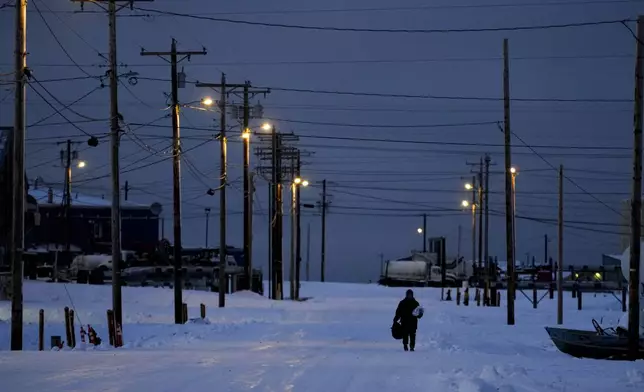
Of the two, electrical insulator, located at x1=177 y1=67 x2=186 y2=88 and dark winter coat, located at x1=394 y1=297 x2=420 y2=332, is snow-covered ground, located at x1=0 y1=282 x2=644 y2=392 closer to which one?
dark winter coat, located at x1=394 y1=297 x2=420 y2=332

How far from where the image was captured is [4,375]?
16422 mm

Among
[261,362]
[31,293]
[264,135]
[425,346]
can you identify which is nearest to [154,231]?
[264,135]

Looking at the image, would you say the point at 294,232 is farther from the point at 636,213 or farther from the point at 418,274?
the point at 636,213

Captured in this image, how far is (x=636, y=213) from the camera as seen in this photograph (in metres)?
26.0

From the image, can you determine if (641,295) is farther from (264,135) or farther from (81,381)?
(264,135)

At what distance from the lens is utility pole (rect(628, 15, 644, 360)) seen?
85.9 feet

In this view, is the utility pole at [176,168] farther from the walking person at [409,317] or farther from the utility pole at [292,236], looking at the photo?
the utility pole at [292,236]

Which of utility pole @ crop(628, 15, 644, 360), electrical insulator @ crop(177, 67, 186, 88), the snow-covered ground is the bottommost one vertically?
the snow-covered ground

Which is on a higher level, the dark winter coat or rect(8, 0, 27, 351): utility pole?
rect(8, 0, 27, 351): utility pole

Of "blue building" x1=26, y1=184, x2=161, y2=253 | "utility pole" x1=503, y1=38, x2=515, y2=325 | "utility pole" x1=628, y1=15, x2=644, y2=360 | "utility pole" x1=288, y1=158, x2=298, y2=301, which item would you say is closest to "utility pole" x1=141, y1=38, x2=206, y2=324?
"utility pole" x1=503, y1=38, x2=515, y2=325

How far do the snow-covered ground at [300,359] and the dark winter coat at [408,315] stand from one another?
28.1 inches

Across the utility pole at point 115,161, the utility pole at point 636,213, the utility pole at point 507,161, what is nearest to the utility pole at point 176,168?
the utility pole at point 115,161

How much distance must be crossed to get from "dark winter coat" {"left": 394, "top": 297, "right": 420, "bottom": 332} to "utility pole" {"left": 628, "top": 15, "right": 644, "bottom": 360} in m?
5.87

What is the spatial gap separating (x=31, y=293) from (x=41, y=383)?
121 ft
